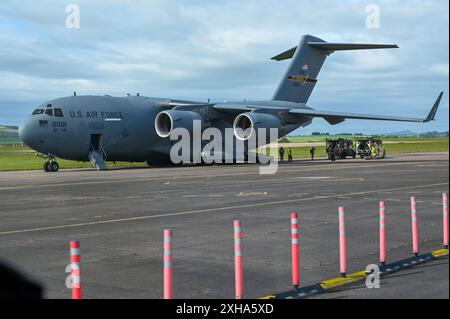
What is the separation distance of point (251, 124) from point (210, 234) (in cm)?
3082

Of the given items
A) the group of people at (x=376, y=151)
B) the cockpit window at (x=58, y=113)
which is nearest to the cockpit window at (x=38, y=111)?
the cockpit window at (x=58, y=113)

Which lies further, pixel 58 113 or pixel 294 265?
pixel 58 113

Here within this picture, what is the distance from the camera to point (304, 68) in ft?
172

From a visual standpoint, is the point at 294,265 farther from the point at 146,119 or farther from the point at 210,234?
the point at 146,119

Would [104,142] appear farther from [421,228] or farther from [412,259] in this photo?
[412,259]

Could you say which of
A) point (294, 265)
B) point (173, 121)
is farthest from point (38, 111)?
point (294, 265)

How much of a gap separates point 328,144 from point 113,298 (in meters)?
58.2

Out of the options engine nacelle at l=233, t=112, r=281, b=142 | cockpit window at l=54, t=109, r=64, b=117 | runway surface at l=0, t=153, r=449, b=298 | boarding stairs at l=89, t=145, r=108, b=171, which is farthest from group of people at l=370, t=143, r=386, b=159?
runway surface at l=0, t=153, r=449, b=298

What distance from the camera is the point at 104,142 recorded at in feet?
137

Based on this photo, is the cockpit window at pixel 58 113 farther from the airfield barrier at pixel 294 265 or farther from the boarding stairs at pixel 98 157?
the airfield barrier at pixel 294 265

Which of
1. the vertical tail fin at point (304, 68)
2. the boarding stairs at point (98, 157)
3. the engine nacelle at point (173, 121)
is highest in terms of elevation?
the vertical tail fin at point (304, 68)

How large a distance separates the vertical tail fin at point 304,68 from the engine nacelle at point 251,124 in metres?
6.79

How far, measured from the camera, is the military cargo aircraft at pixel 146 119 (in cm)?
3975
